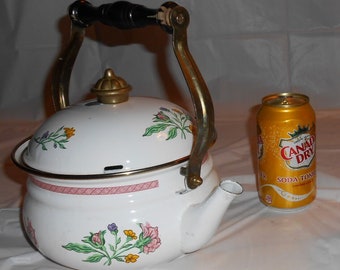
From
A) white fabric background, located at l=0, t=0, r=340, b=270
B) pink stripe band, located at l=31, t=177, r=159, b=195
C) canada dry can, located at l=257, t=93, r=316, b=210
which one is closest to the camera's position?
pink stripe band, located at l=31, t=177, r=159, b=195

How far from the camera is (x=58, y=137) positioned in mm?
658

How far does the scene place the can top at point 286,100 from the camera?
754 millimetres

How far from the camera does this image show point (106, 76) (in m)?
0.67

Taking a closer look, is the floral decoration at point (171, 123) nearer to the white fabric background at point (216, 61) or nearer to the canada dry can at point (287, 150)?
the canada dry can at point (287, 150)

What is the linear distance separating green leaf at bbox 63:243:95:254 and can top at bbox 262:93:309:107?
30cm

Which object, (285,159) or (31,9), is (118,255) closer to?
(285,159)

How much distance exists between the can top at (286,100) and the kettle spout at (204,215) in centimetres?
15

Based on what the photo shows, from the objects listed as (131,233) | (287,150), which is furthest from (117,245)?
(287,150)

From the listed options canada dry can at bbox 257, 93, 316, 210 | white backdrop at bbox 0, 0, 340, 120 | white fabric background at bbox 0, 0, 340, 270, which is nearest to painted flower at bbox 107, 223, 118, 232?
canada dry can at bbox 257, 93, 316, 210

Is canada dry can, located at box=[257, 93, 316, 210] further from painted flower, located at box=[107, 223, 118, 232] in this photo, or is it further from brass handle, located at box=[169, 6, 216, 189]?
painted flower, located at box=[107, 223, 118, 232]

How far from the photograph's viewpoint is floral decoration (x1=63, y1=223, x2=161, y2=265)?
63 cm

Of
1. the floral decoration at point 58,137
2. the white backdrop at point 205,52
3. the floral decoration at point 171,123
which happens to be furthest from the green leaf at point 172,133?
the white backdrop at point 205,52

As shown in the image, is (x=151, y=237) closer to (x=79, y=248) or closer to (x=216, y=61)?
(x=79, y=248)

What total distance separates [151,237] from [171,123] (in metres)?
0.13
